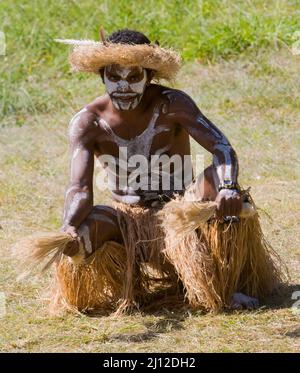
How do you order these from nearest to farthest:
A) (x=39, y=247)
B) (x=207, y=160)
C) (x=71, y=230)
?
(x=39, y=247) < (x=71, y=230) < (x=207, y=160)

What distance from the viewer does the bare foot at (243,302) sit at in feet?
14.0

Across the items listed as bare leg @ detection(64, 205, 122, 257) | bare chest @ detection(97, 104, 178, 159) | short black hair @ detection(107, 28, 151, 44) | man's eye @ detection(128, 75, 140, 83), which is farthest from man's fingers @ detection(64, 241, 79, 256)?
short black hair @ detection(107, 28, 151, 44)

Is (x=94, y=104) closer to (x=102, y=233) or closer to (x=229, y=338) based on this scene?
(x=102, y=233)

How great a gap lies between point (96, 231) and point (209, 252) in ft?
1.54

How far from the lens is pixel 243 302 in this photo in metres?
4.29

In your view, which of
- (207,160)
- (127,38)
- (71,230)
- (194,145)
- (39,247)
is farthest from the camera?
(194,145)

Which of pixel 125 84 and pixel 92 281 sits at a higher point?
pixel 125 84

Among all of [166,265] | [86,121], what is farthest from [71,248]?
[86,121]

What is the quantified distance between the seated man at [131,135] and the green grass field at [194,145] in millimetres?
332

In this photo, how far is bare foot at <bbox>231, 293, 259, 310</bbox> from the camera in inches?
168

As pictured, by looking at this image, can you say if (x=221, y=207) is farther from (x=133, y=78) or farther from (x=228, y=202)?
(x=133, y=78)

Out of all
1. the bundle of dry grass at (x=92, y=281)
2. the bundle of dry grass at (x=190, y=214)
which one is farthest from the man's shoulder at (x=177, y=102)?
the bundle of dry grass at (x=92, y=281)

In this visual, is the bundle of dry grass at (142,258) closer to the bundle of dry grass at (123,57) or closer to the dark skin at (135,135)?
the dark skin at (135,135)

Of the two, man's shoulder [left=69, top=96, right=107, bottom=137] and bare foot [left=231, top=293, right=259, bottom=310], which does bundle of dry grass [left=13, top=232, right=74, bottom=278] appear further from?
bare foot [left=231, top=293, right=259, bottom=310]
